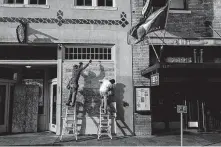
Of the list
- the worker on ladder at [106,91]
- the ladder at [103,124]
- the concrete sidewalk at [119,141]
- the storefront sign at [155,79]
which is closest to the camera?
the concrete sidewalk at [119,141]

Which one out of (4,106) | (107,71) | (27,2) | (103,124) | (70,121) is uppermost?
(27,2)

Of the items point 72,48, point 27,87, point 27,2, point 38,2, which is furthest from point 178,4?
point 27,87

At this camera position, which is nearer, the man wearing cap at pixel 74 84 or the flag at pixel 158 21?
the flag at pixel 158 21

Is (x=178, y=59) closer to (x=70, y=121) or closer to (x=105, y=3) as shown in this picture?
(x=105, y=3)

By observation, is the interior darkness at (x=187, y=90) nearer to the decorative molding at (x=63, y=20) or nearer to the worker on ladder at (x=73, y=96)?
the decorative molding at (x=63, y=20)

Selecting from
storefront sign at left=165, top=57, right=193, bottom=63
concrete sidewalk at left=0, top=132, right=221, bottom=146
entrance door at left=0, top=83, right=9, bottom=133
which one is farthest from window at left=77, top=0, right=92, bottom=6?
concrete sidewalk at left=0, top=132, right=221, bottom=146

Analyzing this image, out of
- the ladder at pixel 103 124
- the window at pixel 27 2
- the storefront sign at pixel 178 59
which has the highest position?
the window at pixel 27 2

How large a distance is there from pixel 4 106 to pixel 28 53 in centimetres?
274

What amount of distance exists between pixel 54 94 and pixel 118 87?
316 centimetres

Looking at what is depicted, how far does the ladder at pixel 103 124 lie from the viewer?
9977mm

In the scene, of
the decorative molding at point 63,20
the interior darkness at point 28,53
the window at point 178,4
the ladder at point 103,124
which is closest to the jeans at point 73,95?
the ladder at point 103,124

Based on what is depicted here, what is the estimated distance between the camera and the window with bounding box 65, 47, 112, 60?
11320mm

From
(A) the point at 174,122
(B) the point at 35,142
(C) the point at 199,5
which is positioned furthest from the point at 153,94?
(B) the point at 35,142

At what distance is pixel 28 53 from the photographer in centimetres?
1139
